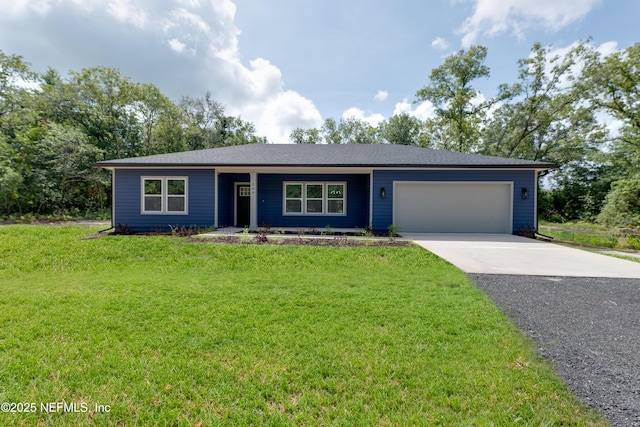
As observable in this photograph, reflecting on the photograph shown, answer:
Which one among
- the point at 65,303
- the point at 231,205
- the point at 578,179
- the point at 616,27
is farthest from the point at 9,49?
the point at 578,179

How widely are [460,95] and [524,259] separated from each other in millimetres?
20660

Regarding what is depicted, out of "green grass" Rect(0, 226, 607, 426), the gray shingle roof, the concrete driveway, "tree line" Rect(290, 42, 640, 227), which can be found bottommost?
"green grass" Rect(0, 226, 607, 426)

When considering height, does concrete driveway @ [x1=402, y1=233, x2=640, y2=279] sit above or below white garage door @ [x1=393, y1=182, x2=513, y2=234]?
below

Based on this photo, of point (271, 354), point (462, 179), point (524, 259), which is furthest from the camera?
point (462, 179)

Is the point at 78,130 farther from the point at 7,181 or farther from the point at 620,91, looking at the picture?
the point at 620,91

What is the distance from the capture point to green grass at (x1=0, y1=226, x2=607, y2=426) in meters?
1.86

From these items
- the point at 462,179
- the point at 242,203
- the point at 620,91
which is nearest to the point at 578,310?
the point at 462,179

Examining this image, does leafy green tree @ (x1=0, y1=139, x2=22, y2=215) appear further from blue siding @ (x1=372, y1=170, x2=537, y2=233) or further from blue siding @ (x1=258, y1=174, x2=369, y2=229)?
blue siding @ (x1=372, y1=170, x2=537, y2=233)

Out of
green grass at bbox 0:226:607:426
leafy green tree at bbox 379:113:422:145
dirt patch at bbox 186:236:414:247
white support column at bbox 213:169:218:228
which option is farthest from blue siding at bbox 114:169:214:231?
leafy green tree at bbox 379:113:422:145

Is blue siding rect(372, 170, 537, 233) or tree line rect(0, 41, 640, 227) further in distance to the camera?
tree line rect(0, 41, 640, 227)

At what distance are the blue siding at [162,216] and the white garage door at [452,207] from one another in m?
7.34

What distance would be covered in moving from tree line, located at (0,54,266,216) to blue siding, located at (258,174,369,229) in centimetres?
1359

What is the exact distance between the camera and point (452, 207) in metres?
10.7

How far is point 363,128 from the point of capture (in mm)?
34062
